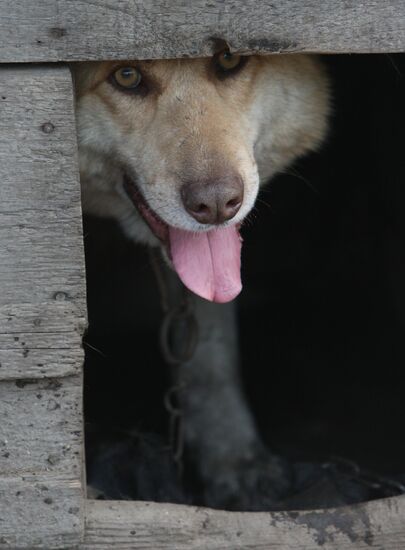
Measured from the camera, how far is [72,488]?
6.07 ft

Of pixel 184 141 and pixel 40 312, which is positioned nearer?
pixel 40 312

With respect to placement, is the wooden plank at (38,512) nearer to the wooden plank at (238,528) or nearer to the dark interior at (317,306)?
the wooden plank at (238,528)

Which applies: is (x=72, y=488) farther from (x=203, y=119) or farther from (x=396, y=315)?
(x=396, y=315)

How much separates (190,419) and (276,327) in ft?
2.82

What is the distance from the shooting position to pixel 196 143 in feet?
6.32

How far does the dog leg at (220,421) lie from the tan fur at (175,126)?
2.09 feet

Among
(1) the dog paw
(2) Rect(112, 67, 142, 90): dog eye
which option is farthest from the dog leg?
(2) Rect(112, 67, 142, 90): dog eye

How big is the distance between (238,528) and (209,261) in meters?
0.58

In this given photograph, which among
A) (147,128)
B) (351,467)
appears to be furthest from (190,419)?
(147,128)

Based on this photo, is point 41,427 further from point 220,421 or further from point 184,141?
point 220,421

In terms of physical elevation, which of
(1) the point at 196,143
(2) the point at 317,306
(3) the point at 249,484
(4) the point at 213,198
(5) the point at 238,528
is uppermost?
(1) the point at 196,143

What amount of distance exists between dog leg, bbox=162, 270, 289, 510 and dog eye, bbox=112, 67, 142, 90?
923 mm

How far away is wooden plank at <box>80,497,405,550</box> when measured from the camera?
74.9 inches

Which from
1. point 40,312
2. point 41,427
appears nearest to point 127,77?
point 40,312
